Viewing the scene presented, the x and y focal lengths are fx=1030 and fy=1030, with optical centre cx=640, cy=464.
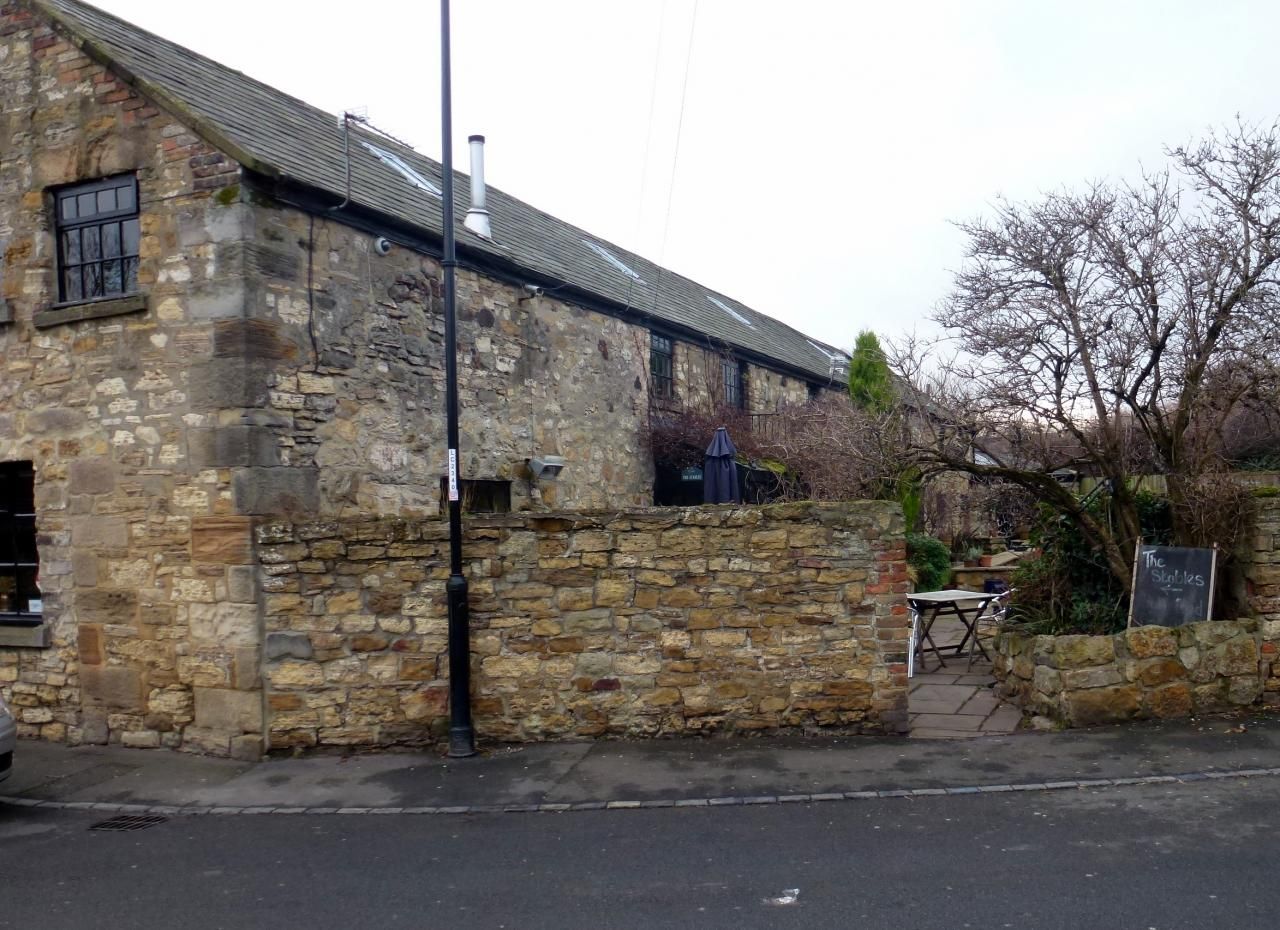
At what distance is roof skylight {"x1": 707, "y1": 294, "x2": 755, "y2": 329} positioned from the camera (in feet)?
77.0

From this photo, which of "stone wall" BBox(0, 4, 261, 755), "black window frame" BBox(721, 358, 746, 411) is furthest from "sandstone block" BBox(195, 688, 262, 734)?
"black window frame" BBox(721, 358, 746, 411)

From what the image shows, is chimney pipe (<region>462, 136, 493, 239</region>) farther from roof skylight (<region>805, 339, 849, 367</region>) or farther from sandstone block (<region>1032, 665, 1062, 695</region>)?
roof skylight (<region>805, 339, 849, 367</region>)

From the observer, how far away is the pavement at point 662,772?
6.98 meters

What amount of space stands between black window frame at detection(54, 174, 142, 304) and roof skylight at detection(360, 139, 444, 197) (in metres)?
4.61

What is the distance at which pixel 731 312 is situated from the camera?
79.0ft

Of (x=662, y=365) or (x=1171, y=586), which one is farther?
(x=662, y=365)

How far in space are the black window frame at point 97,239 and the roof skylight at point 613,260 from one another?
10.4 m

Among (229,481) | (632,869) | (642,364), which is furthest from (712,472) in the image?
(632,869)

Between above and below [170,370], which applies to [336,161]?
above

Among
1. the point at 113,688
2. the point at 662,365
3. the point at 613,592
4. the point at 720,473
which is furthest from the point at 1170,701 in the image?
the point at 662,365

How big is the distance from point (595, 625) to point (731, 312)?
16644 millimetres

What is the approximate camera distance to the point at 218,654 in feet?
28.1

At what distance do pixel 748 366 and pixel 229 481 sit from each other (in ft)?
41.5

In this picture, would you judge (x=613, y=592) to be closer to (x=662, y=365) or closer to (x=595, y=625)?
(x=595, y=625)
